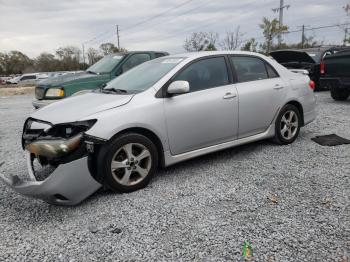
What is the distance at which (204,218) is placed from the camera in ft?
10.4

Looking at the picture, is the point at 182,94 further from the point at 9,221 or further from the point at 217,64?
the point at 9,221

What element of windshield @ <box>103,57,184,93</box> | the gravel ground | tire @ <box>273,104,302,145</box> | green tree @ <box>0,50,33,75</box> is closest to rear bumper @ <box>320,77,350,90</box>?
tire @ <box>273,104,302,145</box>

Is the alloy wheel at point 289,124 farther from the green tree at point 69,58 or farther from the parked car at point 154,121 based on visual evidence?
the green tree at point 69,58

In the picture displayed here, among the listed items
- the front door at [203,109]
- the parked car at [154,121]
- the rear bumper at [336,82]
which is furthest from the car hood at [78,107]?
the rear bumper at [336,82]

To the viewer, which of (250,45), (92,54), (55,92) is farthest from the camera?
(92,54)

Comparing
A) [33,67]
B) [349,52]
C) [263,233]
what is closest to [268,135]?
[263,233]

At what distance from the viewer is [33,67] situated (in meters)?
67.2

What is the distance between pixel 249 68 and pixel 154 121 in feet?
6.29

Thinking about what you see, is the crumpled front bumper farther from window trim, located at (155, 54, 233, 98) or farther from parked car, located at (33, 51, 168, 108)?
parked car, located at (33, 51, 168, 108)

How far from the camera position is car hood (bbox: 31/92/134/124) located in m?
3.57

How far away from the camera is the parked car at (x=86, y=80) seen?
7.18m

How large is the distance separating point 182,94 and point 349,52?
21.2ft

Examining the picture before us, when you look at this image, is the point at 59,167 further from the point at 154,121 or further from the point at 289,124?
the point at 289,124

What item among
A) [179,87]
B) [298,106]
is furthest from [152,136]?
[298,106]
